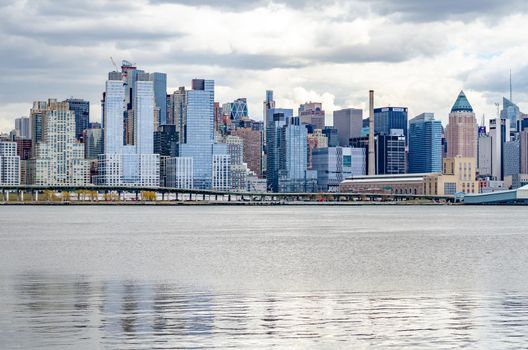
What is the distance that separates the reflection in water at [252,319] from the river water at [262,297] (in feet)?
0.17

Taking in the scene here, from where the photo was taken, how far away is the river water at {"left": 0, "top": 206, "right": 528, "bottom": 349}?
93.5 feet

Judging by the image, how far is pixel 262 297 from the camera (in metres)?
39.2

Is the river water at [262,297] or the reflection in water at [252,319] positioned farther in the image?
the river water at [262,297]

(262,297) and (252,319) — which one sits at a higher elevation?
(252,319)

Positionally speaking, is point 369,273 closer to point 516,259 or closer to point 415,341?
point 516,259

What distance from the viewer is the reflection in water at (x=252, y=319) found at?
91.6ft

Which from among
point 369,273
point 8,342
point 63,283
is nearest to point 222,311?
point 8,342

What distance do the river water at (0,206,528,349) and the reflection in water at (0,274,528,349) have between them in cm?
5

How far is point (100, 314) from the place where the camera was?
33156 millimetres

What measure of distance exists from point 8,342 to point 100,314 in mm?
5985

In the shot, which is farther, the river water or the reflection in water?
the river water

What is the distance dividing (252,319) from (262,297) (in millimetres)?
7071

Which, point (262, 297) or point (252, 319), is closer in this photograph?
point (252, 319)

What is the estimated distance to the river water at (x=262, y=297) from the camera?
2848 cm
